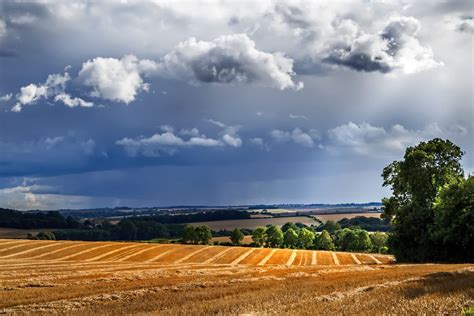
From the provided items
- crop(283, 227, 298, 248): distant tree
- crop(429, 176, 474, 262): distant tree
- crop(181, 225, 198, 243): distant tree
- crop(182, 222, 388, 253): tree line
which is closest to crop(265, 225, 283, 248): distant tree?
crop(182, 222, 388, 253): tree line

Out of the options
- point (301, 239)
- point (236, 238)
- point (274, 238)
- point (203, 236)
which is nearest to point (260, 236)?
point (274, 238)

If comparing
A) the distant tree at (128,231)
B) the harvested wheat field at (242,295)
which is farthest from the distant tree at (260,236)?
the harvested wheat field at (242,295)

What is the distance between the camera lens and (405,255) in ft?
184

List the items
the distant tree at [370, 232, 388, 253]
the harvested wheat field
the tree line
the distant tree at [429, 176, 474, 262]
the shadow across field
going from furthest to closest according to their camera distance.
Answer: the distant tree at [370, 232, 388, 253] → the tree line → the distant tree at [429, 176, 474, 262] → the shadow across field → the harvested wheat field

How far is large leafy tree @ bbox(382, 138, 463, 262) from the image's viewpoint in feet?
178

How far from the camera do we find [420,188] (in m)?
57.2

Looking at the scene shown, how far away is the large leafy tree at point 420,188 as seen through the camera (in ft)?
178

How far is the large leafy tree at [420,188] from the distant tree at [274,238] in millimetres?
92916

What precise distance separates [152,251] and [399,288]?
205 feet

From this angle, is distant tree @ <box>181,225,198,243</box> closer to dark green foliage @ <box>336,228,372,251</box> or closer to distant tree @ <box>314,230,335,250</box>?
distant tree @ <box>314,230,335,250</box>

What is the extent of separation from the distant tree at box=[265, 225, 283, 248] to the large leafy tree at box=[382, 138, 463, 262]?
92.9m

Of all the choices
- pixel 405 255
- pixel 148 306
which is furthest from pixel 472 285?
pixel 405 255

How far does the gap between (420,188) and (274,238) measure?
96.1 m

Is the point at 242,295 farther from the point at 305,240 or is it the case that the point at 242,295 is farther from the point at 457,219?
the point at 305,240
